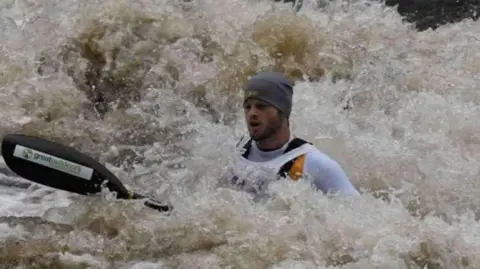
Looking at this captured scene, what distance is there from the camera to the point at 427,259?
4129 millimetres

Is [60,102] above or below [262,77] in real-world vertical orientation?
below

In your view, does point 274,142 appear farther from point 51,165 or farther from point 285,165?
point 51,165

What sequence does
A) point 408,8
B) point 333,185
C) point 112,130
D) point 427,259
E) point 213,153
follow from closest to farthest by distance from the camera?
point 427,259 < point 333,185 < point 213,153 < point 112,130 < point 408,8

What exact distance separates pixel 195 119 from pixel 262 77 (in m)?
2.04

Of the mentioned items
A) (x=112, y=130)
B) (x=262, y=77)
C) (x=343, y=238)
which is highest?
(x=262, y=77)

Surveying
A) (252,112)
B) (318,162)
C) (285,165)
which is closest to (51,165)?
(252,112)

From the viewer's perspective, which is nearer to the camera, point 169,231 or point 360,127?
point 169,231

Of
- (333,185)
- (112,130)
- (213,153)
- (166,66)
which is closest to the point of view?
(333,185)

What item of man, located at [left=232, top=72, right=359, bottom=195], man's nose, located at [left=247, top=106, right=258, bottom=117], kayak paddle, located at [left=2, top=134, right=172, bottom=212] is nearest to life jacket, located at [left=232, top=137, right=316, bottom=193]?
man, located at [left=232, top=72, right=359, bottom=195]

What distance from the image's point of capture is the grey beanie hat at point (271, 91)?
4574mm

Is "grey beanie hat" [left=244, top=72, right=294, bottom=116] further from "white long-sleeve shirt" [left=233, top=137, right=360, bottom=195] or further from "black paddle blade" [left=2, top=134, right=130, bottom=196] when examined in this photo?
"black paddle blade" [left=2, top=134, right=130, bottom=196]

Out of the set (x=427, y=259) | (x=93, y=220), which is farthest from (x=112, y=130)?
(x=427, y=259)

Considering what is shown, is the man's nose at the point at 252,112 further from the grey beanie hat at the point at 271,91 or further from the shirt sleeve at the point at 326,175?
the shirt sleeve at the point at 326,175

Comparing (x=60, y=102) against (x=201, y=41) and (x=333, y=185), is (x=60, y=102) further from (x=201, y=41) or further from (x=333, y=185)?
(x=333, y=185)
